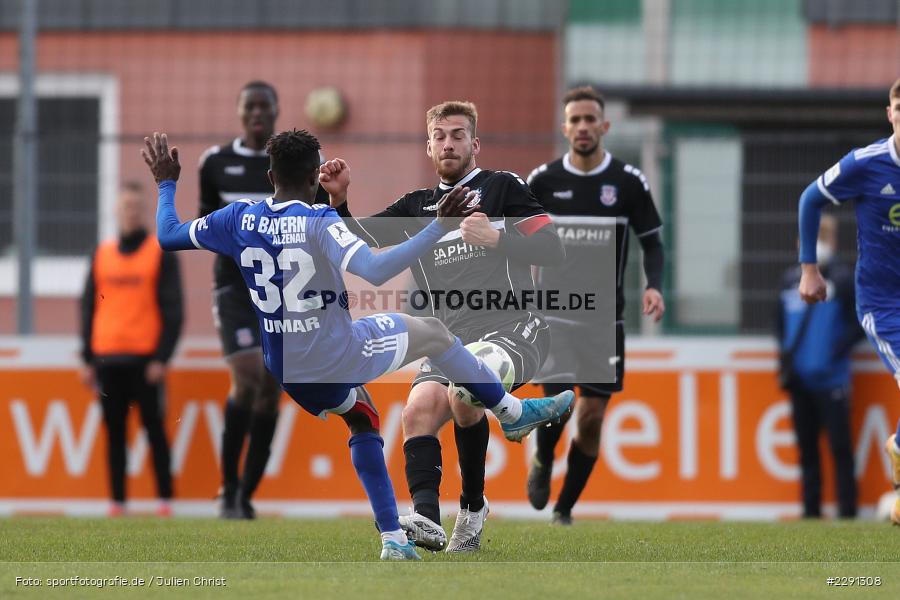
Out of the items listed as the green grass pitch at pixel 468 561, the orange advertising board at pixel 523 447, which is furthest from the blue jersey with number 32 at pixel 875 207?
the orange advertising board at pixel 523 447

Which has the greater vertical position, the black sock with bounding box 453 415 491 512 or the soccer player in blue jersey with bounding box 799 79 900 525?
the soccer player in blue jersey with bounding box 799 79 900 525

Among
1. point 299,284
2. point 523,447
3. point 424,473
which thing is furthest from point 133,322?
point 299,284

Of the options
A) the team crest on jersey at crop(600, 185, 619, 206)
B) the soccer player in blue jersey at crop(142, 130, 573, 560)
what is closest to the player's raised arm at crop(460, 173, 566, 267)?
the soccer player in blue jersey at crop(142, 130, 573, 560)

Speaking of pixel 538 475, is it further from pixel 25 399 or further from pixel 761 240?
pixel 25 399

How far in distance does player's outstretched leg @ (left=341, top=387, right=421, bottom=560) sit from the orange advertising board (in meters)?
4.44

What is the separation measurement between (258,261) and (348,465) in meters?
5.00

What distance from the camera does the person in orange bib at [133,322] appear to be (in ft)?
35.4

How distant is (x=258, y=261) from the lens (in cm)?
625

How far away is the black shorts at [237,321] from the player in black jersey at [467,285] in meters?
2.54

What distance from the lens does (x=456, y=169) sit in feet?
22.7

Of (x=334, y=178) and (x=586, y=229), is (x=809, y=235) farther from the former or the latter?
(x=334, y=178)

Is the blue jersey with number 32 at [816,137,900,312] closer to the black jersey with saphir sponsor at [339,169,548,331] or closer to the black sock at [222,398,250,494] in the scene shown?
the black jersey with saphir sponsor at [339,169,548,331]

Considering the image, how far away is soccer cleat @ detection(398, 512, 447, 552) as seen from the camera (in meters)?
6.45

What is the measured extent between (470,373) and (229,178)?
3.67m
